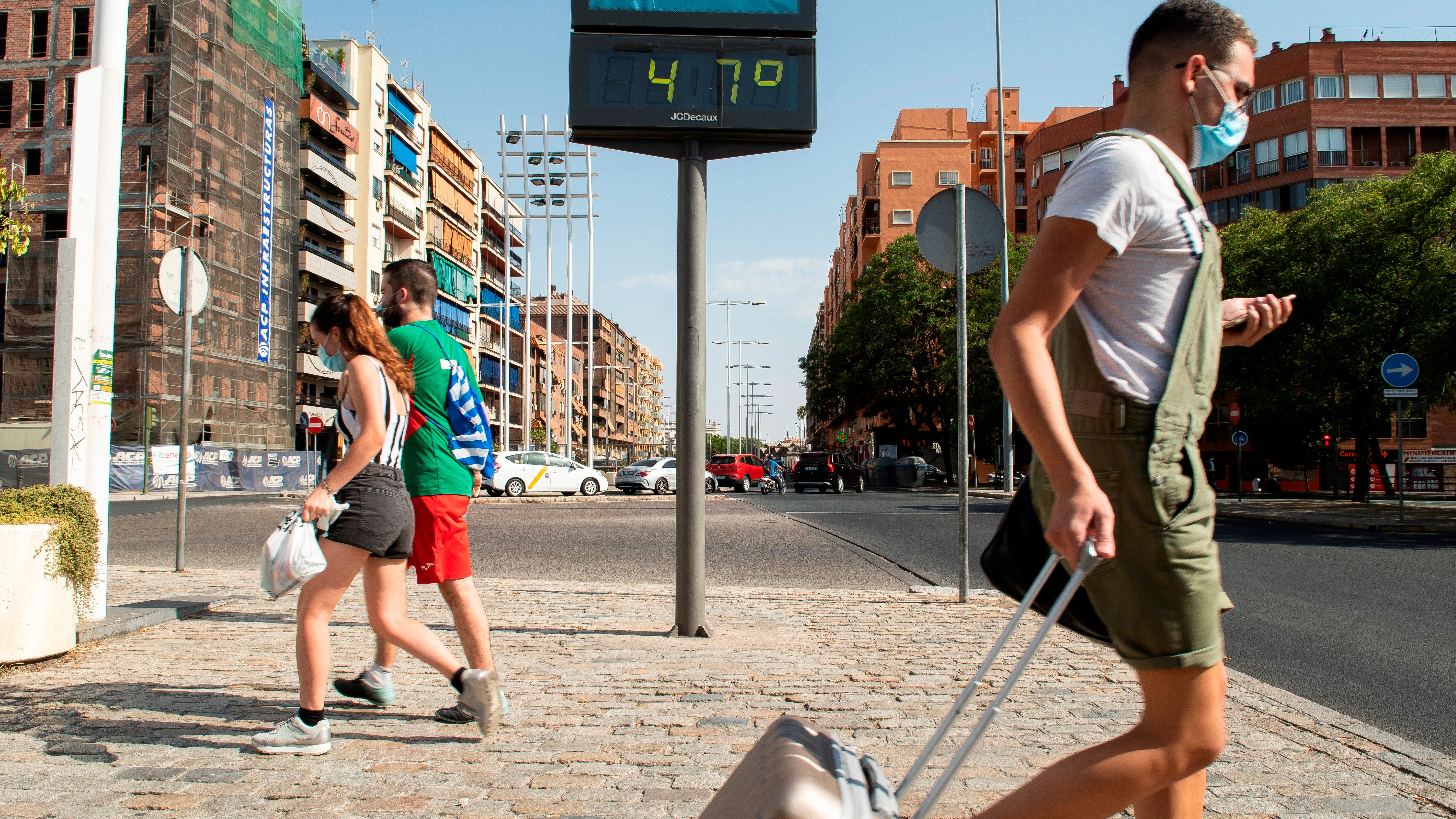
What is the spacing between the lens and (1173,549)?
178 cm

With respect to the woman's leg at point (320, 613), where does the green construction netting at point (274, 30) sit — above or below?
above

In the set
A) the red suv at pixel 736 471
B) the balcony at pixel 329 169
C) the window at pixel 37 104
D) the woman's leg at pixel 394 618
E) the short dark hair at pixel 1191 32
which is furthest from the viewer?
the balcony at pixel 329 169

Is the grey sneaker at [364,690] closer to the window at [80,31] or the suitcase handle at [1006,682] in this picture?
the suitcase handle at [1006,682]

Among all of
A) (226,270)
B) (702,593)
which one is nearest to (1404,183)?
(702,593)

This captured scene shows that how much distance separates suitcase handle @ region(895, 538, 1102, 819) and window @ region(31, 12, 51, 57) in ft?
178

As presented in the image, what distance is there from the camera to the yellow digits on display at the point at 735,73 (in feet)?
19.4

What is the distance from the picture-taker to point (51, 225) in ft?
142

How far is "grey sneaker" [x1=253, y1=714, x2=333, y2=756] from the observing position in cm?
355

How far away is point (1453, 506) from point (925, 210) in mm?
24663

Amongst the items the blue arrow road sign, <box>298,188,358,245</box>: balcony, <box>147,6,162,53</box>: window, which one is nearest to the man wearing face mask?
the blue arrow road sign

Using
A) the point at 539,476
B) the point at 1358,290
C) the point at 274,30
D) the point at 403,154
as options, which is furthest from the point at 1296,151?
the point at 403,154

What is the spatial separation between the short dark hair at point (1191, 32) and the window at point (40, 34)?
54.1 metres

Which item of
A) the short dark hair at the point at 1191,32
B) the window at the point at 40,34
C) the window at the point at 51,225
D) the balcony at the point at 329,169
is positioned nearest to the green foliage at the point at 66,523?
the short dark hair at the point at 1191,32

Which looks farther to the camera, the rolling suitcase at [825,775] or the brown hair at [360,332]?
the brown hair at [360,332]
